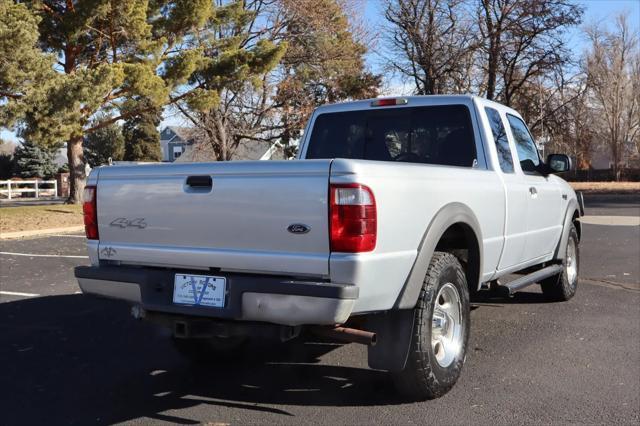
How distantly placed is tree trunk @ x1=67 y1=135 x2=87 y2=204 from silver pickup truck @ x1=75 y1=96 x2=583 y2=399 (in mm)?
20666

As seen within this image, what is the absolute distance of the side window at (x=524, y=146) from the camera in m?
5.82

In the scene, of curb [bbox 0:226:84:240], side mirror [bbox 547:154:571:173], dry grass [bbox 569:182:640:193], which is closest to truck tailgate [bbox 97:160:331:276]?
side mirror [bbox 547:154:571:173]

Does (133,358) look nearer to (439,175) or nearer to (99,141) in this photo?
(439,175)

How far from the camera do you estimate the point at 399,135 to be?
5.46 meters

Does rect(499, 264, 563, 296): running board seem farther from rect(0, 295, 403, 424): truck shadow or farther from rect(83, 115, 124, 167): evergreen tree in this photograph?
rect(83, 115, 124, 167): evergreen tree

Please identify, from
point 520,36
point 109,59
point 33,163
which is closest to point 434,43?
point 520,36

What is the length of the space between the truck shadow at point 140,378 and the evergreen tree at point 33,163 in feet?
160

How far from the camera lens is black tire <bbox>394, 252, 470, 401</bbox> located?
376 cm

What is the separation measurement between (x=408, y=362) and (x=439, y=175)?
1.19 metres

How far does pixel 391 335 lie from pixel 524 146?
125 inches

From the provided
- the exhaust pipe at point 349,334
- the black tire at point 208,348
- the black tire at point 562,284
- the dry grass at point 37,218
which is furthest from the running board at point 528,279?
the dry grass at point 37,218

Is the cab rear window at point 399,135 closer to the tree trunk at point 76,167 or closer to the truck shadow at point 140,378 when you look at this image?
the truck shadow at point 140,378

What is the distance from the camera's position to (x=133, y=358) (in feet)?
16.5

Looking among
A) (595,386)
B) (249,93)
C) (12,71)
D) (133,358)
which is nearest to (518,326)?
(595,386)
